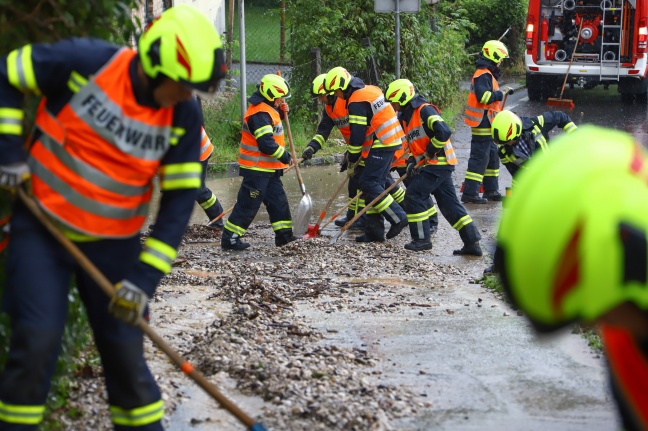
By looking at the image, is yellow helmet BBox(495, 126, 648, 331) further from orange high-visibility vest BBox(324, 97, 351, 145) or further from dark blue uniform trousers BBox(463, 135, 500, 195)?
dark blue uniform trousers BBox(463, 135, 500, 195)

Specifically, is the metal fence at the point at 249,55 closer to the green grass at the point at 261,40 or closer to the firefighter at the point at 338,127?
the green grass at the point at 261,40

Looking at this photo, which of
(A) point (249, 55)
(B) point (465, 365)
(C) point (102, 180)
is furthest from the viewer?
(A) point (249, 55)

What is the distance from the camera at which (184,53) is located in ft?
11.4

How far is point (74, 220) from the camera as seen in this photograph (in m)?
3.58

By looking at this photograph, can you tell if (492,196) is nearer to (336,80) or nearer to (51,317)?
(336,80)

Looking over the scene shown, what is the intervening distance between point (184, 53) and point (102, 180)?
57cm

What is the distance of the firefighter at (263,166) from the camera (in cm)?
950

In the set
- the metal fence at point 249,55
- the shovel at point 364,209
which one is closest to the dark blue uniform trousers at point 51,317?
the metal fence at point 249,55

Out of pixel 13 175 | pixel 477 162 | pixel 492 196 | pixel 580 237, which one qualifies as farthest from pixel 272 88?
pixel 580 237

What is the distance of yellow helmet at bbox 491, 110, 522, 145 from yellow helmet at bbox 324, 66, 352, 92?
1757 millimetres

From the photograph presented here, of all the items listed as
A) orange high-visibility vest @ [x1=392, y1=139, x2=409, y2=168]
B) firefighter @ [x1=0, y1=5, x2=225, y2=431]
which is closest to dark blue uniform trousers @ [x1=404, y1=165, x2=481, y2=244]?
orange high-visibility vest @ [x1=392, y1=139, x2=409, y2=168]

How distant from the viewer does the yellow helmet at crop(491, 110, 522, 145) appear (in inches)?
349

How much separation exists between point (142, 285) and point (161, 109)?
0.67 m

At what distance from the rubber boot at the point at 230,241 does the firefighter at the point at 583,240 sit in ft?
25.3
